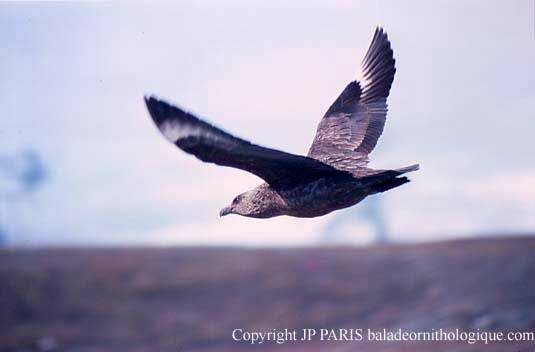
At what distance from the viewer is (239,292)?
21.9 meters

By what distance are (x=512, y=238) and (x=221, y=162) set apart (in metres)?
18.2

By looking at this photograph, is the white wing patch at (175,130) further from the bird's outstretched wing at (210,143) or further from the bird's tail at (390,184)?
the bird's tail at (390,184)

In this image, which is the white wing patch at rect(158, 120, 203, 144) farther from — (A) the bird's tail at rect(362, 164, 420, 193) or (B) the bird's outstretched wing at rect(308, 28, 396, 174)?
(B) the bird's outstretched wing at rect(308, 28, 396, 174)

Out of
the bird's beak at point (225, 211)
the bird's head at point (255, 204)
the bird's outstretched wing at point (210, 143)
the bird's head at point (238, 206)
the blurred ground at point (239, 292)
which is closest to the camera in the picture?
the bird's outstretched wing at point (210, 143)

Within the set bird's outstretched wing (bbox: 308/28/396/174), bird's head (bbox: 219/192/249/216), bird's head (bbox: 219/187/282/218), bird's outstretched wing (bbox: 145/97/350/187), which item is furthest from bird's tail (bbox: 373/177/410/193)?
bird's head (bbox: 219/192/249/216)

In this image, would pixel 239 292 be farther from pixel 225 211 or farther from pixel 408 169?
pixel 408 169

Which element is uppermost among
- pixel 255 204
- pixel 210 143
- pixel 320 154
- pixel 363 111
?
pixel 363 111

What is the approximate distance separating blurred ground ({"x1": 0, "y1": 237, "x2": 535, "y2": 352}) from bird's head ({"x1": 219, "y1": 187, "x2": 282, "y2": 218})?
1150 centimetres

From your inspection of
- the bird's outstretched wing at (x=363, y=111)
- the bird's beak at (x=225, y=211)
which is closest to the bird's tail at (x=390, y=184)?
the bird's outstretched wing at (x=363, y=111)

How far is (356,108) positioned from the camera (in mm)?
7781

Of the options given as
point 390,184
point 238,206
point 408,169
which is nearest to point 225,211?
point 238,206

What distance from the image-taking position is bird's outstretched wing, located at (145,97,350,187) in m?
5.38

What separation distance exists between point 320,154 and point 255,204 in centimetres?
94

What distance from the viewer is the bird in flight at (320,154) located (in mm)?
5418
